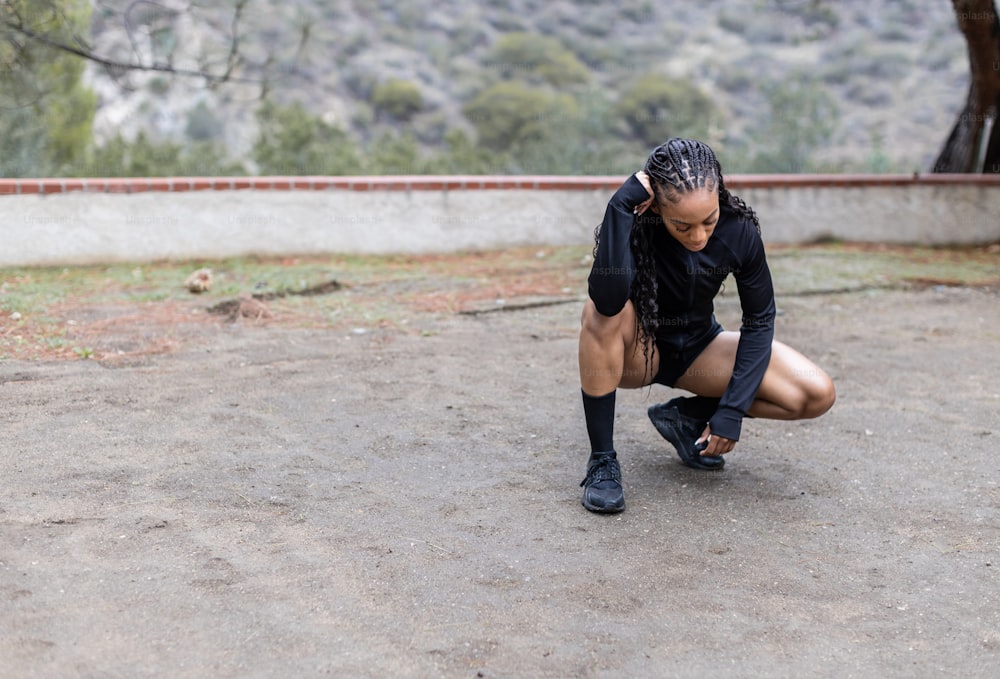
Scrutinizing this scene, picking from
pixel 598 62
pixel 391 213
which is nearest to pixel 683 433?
pixel 391 213

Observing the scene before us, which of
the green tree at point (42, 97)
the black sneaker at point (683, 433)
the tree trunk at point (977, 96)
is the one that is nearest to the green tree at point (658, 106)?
the green tree at point (42, 97)

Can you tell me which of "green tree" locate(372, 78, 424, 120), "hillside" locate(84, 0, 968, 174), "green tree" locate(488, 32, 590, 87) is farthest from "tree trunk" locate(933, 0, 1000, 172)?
"green tree" locate(488, 32, 590, 87)

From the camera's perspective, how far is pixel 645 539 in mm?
3053

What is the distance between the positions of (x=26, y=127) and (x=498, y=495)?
10.3m

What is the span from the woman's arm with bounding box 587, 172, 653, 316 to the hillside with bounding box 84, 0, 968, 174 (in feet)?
73.6

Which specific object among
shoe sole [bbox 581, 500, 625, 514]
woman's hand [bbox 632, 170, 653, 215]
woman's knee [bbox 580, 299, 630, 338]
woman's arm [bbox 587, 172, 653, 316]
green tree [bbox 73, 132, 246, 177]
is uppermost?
woman's hand [bbox 632, 170, 653, 215]

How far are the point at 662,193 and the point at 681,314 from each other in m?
0.49

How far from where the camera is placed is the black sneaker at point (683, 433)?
141 inches

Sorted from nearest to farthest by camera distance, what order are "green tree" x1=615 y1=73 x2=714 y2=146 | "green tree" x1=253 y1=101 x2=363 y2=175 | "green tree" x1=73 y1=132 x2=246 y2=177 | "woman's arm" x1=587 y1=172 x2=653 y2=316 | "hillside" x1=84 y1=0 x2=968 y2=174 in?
"woman's arm" x1=587 y1=172 x2=653 y2=316
"green tree" x1=73 y1=132 x2=246 y2=177
"green tree" x1=253 y1=101 x2=363 y2=175
"green tree" x1=615 y1=73 x2=714 y2=146
"hillside" x1=84 y1=0 x2=968 y2=174

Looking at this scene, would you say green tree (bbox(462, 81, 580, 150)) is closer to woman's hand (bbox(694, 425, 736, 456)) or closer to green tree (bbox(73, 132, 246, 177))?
green tree (bbox(73, 132, 246, 177))

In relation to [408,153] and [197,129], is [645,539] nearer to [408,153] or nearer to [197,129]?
[408,153]

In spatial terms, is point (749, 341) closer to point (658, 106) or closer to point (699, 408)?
point (699, 408)

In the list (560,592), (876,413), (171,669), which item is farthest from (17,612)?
(876,413)

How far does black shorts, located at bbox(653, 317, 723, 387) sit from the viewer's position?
3.33 meters
